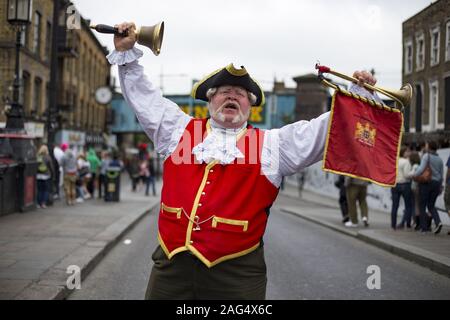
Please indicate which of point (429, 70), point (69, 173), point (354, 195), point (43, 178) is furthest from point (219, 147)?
point (69, 173)

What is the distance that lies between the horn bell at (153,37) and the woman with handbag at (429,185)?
3390mm

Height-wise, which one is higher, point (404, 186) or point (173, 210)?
→ point (173, 210)

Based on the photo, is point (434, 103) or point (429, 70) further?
point (434, 103)

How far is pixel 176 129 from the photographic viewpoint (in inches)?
127

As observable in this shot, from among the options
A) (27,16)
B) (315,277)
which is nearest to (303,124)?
(27,16)

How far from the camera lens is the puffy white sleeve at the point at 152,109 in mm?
3146

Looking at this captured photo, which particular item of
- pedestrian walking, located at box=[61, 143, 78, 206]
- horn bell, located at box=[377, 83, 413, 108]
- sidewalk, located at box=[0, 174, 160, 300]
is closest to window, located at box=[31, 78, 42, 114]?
pedestrian walking, located at box=[61, 143, 78, 206]

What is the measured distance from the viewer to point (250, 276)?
305 cm

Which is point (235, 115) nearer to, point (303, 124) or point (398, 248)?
point (303, 124)

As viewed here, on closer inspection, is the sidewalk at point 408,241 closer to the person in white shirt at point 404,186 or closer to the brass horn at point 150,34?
the person in white shirt at point 404,186

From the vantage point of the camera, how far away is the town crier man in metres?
2.98

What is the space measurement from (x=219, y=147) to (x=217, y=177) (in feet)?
0.59
